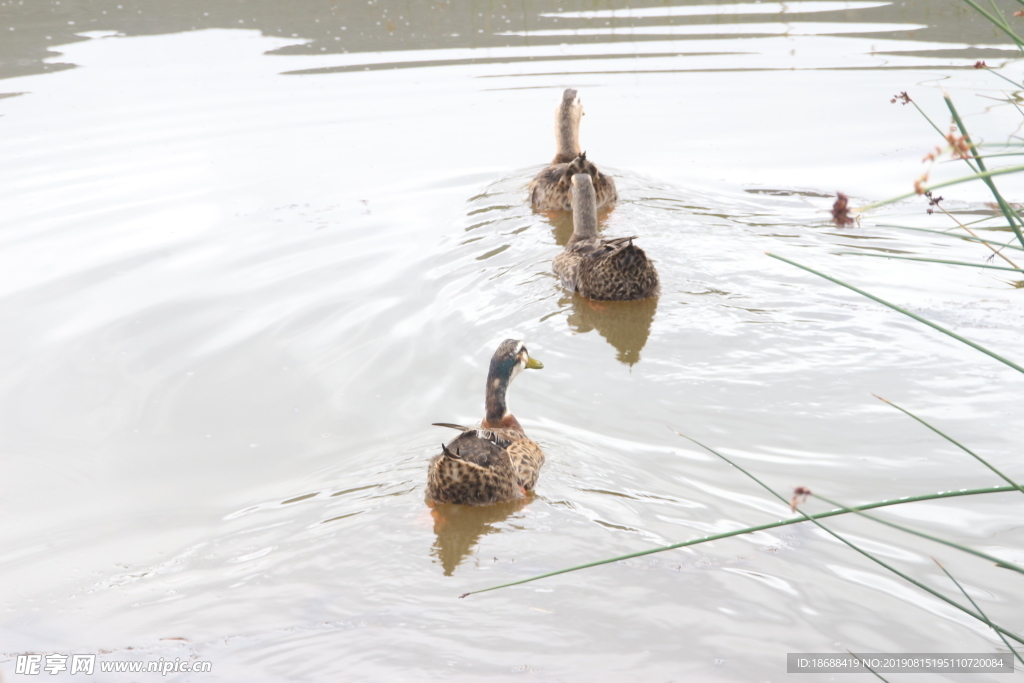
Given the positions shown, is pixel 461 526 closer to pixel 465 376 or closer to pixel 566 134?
pixel 465 376

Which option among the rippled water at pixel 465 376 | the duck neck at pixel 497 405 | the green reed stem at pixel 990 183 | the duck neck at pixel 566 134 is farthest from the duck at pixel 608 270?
the green reed stem at pixel 990 183

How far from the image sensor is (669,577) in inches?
171

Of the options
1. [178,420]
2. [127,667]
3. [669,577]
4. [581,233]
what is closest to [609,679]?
[669,577]

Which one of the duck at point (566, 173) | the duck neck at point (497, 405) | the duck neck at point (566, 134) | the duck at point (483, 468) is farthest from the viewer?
the duck neck at point (566, 134)

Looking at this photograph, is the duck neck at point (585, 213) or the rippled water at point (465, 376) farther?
the duck neck at point (585, 213)

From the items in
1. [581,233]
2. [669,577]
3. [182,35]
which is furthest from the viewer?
[182,35]

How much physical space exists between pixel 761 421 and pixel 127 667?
12.1 feet

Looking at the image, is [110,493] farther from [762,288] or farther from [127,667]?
[762,288]

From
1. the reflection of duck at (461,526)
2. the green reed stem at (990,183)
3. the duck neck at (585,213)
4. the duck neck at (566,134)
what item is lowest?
the reflection of duck at (461,526)

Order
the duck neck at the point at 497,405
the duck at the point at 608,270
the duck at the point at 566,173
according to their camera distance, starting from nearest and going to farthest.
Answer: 1. the duck neck at the point at 497,405
2. the duck at the point at 608,270
3. the duck at the point at 566,173

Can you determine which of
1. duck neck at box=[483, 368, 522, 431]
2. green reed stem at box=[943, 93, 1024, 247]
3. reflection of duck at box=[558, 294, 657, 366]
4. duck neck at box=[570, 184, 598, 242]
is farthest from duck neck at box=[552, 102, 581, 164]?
green reed stem at box=[943, 93, 1024, 247]

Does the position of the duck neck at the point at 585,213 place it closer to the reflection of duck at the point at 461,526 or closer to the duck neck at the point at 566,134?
the duck neck at the point at 566,134

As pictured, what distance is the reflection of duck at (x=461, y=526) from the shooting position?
15.5 ft

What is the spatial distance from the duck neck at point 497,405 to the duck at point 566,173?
438 cm
